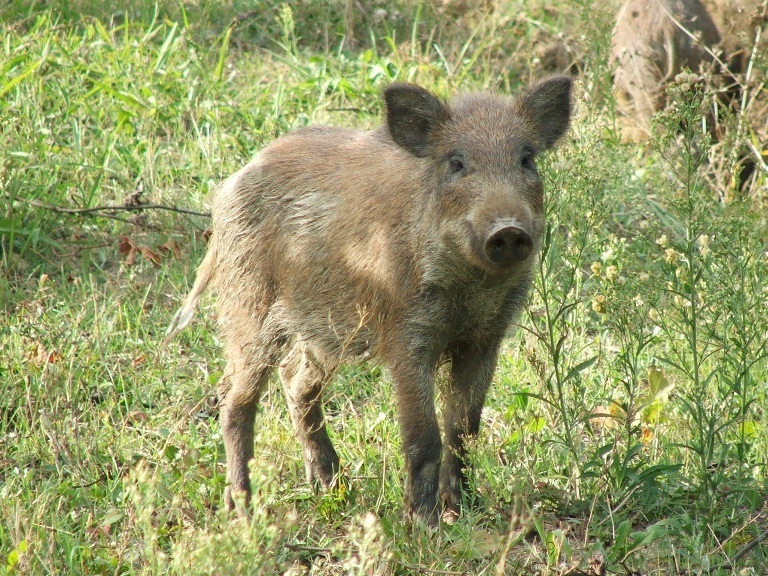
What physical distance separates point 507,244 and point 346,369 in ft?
6.50

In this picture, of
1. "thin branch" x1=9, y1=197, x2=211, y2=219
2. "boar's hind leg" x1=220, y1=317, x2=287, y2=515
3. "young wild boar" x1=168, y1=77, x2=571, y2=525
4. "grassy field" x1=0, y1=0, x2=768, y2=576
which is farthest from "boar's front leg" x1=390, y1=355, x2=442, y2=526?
"thin branch" x1=9, y1=197, x2=211, y2=219

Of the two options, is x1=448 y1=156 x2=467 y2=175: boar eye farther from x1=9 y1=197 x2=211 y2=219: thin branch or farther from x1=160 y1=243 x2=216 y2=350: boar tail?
x1=9 y1=197 x2=211 y2=219: thin branch

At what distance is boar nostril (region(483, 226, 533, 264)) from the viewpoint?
365cm

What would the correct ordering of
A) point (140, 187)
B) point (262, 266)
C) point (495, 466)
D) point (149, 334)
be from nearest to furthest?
1. point (495, 466)
2. point (262, 266)
3. point (149, 334)
4. point (140, 187)

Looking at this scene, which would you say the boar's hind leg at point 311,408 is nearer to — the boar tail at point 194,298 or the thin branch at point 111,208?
the boar tail at point 194,298

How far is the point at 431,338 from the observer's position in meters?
4.12

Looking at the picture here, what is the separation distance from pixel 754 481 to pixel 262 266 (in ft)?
7.58

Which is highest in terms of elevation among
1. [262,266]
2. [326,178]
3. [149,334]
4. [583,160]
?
[583,160]

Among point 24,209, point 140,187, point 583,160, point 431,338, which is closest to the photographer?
point 583,160

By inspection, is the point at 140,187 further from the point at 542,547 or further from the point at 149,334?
the point at 542,547

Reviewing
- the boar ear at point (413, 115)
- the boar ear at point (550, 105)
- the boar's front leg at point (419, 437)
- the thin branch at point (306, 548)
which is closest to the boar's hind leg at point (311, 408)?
the boar's front leg at point (419, 437)

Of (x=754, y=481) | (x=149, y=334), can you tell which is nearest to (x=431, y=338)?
(x=754, y=481)

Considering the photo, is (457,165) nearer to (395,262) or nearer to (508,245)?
(395,262)

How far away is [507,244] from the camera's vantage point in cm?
369
